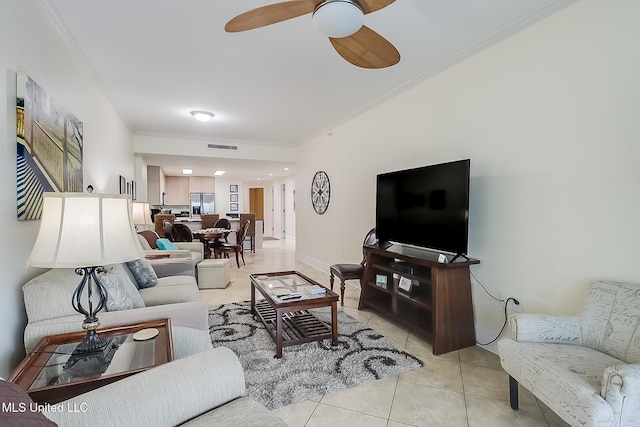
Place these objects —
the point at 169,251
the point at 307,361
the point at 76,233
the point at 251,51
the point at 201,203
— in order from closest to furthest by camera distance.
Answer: the point at 76,233
the point at 307,361
the point at 251,51
the point at 169,251
the point at 201,203

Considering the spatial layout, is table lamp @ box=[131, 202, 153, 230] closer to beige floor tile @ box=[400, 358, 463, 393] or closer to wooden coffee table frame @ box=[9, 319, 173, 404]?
wooden coffee table frame @ box=[9, 319, 173, 404]

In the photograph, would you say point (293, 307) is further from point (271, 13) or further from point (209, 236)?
point (209, 236)

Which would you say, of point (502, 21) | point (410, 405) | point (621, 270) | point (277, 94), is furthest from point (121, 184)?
point (621, 270)

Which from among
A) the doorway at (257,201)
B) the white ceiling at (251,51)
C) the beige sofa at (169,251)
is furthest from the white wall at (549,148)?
the doorway at (257,201)

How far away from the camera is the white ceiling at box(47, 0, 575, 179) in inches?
86.1

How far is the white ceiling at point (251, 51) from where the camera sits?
2.19 meters

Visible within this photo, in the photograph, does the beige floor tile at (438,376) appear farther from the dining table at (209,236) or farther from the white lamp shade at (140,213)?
the dining table at (209,236)

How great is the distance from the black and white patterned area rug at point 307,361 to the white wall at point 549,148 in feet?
3.17

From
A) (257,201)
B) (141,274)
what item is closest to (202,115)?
(141,274)

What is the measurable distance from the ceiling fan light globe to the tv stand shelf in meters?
1.87

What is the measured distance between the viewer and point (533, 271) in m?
2.35

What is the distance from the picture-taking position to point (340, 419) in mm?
1792

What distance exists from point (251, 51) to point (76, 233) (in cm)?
218

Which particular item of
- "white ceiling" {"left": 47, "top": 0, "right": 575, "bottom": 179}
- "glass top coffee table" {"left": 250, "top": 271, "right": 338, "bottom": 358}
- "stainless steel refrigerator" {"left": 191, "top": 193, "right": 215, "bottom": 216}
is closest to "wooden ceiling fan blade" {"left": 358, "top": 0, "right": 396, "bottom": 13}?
"white ceiling" {"left": 47, "top": 0, "right": 575, "bottom": 179}
